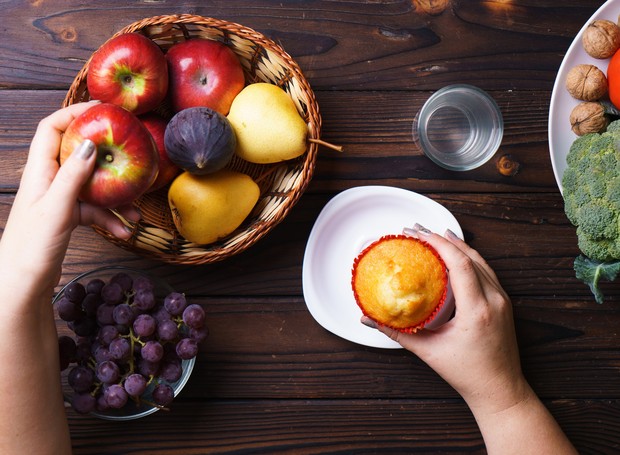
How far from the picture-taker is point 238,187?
88cm

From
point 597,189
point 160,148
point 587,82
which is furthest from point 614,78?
point 160,148

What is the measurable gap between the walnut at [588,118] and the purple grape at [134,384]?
2.51 ft

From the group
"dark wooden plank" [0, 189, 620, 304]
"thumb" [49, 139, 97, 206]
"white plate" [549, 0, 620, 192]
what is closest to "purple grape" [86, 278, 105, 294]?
"dark wooden plank" [0, 189, 620, 304]

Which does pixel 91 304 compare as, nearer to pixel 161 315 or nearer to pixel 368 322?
pixel 161 315

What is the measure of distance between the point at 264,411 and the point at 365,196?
1.31ft

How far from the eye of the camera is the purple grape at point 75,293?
850 mm

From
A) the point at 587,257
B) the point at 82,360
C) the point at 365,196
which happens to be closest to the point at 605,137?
the point at 587,257

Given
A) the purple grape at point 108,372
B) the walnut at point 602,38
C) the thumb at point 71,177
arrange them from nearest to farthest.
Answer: the thumb at point 71,177
the purple grape at point 108,372
the walnut at point 602,38

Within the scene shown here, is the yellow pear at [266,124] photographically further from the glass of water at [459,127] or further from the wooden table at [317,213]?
the glass of water at [459,127]

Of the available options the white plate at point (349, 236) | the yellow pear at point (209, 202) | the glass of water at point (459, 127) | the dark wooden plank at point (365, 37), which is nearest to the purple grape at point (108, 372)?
the yellow pear at point (209, 202)

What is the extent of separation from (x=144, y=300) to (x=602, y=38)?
2.62ft

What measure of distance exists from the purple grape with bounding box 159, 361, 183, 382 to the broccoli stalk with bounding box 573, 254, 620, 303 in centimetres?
66

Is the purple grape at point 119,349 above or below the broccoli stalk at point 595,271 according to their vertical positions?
below

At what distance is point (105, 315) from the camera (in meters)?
0.83
